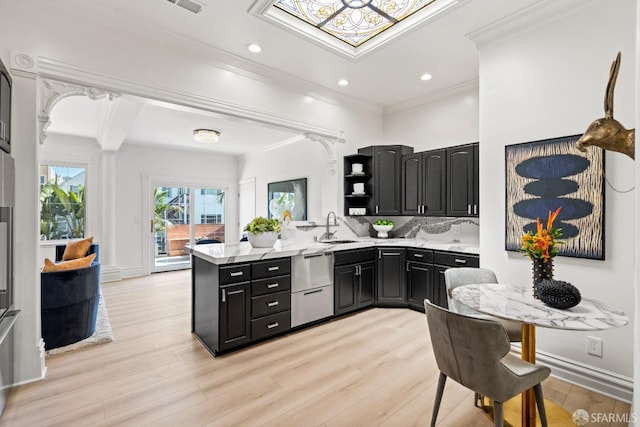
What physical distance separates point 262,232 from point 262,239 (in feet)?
0.26

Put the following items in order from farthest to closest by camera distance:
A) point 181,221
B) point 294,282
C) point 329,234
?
point 181,221 → point 329,234 → point 294,282

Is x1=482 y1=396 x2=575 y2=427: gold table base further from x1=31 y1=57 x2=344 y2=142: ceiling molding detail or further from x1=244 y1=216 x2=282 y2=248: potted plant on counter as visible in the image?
x1=31 y1=57 x2=344 y2=142: ceiling molding detail

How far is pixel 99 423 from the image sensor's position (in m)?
1.97

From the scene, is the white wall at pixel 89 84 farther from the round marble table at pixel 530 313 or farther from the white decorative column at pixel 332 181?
the round marble table at pixel 530 313

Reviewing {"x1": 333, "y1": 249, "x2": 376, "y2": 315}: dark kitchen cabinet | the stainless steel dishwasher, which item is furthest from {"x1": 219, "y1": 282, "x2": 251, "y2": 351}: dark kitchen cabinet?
{"x1": 333, "y1": 249, "x2": 376, "y2": 315}: dark kitchen cabinet

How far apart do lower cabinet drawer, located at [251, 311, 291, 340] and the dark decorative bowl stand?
2.33 metres

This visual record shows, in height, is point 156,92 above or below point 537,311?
above

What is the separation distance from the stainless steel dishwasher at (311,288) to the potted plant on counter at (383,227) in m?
1.35

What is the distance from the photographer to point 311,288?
3564 mm

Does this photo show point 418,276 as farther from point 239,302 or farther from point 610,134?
point 610,134

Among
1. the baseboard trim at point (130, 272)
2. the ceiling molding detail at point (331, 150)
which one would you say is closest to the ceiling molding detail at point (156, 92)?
the ceiling molding detail at point (331, 150)

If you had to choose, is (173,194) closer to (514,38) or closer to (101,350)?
(101,350)

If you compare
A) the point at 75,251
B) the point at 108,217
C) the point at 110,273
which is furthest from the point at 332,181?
the point at 110,273

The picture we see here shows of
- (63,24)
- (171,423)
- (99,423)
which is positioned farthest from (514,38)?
(99,423)
